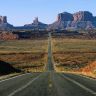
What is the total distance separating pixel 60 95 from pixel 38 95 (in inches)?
53.3

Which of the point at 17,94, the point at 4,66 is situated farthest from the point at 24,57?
the point at 17,94

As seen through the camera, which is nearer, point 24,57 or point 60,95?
point 60,95

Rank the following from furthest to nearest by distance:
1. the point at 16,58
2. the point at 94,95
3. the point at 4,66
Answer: the point at 16,58
the point at 4,66
the point at 94,95

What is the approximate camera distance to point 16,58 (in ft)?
465

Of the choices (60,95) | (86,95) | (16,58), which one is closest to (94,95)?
(86,95)

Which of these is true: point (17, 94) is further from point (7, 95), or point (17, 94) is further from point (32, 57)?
point (32, 57)

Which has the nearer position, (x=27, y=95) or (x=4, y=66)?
(x=27, y=95)

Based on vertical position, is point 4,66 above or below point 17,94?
below

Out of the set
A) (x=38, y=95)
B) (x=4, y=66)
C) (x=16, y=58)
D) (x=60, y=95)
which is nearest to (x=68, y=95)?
(x=60, y=95)

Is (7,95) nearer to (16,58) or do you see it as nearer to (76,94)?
(76,94)

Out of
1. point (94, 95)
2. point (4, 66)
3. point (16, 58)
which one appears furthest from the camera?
point (16, 58)

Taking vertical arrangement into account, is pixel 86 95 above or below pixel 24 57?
above

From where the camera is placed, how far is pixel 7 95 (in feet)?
70.7

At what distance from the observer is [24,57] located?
14562 cm
